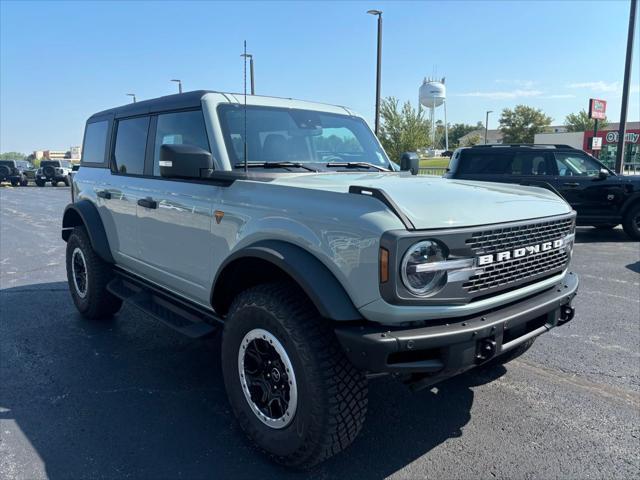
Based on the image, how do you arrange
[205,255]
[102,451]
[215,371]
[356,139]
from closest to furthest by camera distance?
[102,451] → [205,255] → [215,371] → [356,139]

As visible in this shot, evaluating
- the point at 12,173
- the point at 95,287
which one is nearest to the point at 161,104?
the point at 95,287

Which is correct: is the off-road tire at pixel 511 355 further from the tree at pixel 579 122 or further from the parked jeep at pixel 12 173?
the tree at pixel 579 122

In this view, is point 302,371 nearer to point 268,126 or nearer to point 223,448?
point 223,448

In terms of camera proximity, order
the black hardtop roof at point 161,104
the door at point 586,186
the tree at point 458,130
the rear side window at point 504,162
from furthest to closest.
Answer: the tree at point 458,130
the rear side window at point 504,162
the door at point 586,186
the black hardtop roof at point 161,104

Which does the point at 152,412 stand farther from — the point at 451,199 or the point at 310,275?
the point at 451,199

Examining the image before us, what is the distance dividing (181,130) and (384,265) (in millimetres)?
2192

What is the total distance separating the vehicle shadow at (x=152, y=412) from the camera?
264 centimetres

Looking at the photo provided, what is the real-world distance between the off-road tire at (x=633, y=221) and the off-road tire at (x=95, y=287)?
9.73m

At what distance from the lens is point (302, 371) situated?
2.38 metres

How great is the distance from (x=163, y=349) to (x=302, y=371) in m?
2.28

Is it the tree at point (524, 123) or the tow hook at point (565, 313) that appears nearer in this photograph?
the tow hook at point (565, 313)

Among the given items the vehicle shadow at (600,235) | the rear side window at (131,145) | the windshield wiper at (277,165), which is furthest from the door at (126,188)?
the vehicle shadow at (600,235)

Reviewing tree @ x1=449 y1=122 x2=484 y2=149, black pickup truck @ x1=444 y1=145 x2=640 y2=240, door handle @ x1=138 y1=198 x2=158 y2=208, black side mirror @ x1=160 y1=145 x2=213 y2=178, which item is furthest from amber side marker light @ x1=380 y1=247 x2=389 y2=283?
tree @ x1=449 y1=122 x2=484 y2=149

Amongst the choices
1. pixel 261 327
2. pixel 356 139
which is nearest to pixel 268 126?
pixel 356 139
